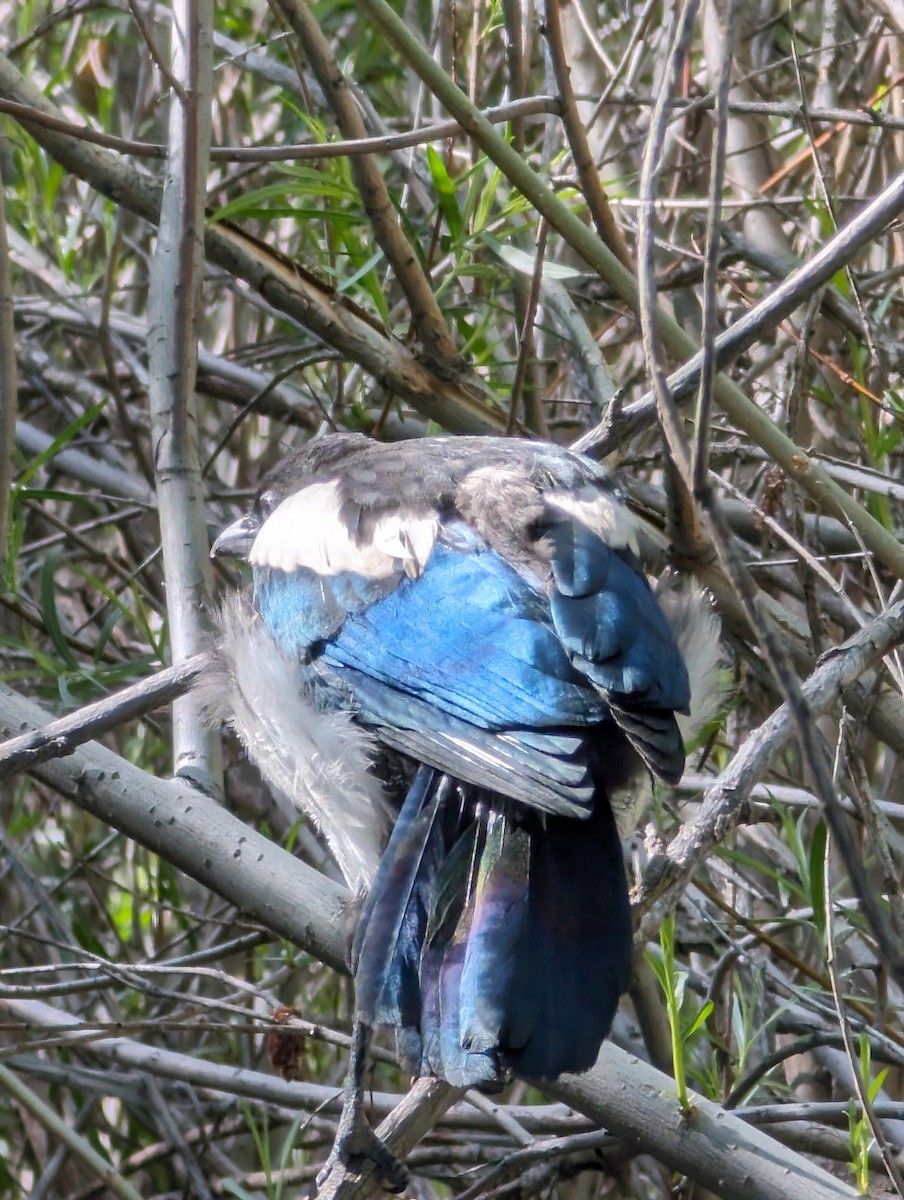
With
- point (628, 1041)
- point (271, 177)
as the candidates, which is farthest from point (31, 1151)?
point (271, 177)

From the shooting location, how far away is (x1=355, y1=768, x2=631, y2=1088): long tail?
5.19 feet

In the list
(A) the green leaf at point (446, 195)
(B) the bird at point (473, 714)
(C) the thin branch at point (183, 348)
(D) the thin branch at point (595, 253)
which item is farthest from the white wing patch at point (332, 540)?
(A) the green leaf at point (446, 195)

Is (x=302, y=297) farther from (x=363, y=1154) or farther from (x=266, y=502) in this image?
(x=363, y=1154)

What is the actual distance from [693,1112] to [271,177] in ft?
9.17

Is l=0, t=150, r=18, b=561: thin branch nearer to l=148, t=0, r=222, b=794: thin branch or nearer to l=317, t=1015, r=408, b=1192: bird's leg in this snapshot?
l=148, t=0, r=222, b=794: thin branch

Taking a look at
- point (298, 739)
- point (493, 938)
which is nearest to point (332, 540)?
point (298, 739)

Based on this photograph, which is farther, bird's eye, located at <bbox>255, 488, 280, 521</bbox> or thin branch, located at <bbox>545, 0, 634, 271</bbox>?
bird's eye, located at <bbox>255, 488, 280, 521</bbox>

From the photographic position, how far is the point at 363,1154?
5.62 feet

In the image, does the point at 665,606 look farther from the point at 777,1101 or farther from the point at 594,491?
the point at 777,1101

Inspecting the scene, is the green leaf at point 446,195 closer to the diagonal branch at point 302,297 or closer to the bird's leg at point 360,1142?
the diagonal branch at point 302,297

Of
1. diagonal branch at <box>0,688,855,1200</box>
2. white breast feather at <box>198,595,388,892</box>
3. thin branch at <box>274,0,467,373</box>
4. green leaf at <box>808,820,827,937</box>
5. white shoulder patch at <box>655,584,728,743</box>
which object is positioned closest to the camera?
diagonal branch at <box>0,688,855,1200</box>

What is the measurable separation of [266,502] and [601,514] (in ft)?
2.71

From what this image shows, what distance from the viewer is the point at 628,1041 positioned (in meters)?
2.85

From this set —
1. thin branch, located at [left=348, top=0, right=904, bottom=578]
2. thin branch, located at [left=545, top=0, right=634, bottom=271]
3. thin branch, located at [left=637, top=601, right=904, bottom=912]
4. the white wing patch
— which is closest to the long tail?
thin branch, located at [left=637, top=601, right=904, bottom=912]
